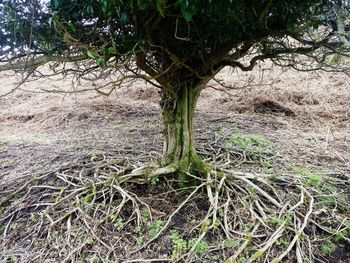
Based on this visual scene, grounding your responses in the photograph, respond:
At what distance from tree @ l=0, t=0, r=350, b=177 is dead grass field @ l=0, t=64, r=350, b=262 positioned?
0.62 metres

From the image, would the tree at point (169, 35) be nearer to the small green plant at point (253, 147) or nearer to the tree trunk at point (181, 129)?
the tree trunk at point (181, 129)

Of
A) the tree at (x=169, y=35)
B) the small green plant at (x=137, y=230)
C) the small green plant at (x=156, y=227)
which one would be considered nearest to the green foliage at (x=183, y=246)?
the small green plant at (x=156, y=227)

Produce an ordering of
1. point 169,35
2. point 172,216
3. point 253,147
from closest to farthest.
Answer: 1. point 169,35
2. point 172,216
3. point 253,147

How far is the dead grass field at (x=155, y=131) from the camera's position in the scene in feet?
8.28

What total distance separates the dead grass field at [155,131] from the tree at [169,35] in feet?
2.03

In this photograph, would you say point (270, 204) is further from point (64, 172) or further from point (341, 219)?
point (64, 172)

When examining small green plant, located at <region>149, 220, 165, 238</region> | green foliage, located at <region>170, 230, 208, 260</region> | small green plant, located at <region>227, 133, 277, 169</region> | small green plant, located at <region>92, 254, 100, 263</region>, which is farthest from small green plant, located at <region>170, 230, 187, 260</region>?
small green plant, located at <region>227, 133, 277, 169</region>

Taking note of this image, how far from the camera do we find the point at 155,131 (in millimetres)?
4535

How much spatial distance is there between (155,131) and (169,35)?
2295 mm

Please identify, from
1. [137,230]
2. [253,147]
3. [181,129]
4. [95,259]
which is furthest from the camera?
[253,147]

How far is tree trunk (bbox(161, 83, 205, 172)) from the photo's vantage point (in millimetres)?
2871

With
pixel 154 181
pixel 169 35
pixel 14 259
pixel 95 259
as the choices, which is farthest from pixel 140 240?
pixel 169 35

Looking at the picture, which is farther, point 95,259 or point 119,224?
point 119,224

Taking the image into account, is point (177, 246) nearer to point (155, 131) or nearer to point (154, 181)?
point (154, 181)
